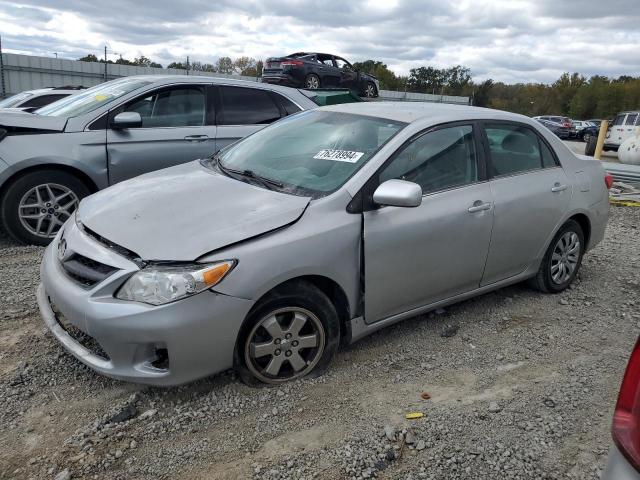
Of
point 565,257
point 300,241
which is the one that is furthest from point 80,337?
point 565,257

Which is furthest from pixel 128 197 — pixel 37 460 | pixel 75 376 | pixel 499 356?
pixel 499 356

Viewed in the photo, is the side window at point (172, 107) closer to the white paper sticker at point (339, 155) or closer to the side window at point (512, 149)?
the white paper sticker at point (339, 155)

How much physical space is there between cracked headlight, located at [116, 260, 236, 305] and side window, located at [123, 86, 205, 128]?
3409 mm

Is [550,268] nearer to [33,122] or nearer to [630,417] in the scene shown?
[630,417]

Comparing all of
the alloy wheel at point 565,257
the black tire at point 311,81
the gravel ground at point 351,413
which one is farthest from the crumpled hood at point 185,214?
the black tire at point 311,81

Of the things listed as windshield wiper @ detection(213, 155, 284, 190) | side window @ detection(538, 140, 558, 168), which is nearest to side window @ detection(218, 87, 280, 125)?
windshield wiper @ detection(213, 155, 284, 190)

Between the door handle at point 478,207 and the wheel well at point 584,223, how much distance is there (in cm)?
124

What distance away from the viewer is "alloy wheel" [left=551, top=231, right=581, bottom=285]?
4469 mm

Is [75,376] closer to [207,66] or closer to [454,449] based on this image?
[454,449]

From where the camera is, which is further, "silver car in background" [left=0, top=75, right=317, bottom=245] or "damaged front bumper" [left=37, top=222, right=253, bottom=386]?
"silver car in background" [left=0, top=75, right=317, bottom=245]

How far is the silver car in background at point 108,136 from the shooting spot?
4953mm

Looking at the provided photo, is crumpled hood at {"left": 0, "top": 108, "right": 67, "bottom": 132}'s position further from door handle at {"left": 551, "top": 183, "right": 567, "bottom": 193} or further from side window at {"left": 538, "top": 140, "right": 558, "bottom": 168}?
door handle at {"left": 551, "top": 183, "right": 567, "bottom": 193}

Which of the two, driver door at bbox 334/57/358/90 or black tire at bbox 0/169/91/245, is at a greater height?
driver door at bbox 334/57/358/90

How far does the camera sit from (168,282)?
2.55 meters
